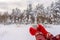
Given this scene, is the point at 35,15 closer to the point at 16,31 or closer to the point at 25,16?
the point at 25,16

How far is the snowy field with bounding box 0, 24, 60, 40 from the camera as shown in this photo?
1.24 m

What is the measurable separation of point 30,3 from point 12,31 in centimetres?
25

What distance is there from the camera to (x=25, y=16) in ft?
4.15

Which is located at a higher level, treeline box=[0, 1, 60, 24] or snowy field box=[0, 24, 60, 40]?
treeline box=[0, 1, 60, 24]

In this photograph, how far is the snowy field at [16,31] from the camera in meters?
1.24

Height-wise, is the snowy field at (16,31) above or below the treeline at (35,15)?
below

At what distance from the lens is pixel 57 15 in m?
1.25

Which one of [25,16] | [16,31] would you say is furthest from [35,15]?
[16,31]

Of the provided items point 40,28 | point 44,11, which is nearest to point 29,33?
point 40,28

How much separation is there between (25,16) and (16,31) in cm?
13

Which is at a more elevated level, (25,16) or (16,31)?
(25,16)

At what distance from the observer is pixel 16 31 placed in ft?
4.13

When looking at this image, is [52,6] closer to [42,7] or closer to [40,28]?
[42,7]

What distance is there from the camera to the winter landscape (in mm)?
1247
